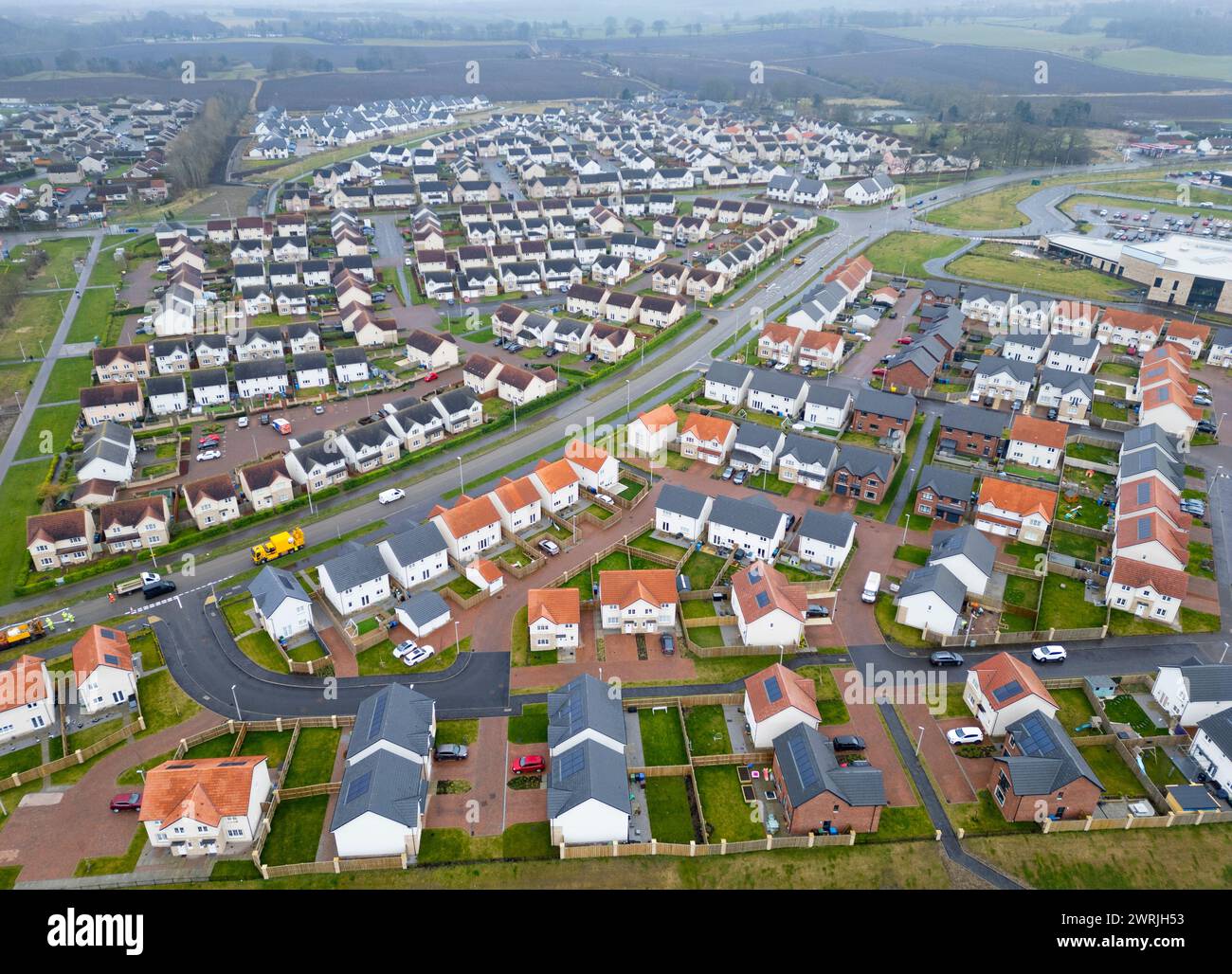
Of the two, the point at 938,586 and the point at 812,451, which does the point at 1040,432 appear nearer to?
the point at 812,451

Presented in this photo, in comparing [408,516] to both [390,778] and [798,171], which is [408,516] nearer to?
[390,778]

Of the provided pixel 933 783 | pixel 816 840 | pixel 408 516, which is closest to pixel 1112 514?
pixel 933 783

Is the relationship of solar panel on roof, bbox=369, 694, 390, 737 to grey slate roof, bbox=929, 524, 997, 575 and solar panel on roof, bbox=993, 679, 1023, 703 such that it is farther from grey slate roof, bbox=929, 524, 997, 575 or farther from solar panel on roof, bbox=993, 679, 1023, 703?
grey slate roof, bbox=929, 524, 997, 575

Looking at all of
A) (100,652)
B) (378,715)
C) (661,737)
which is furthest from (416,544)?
(661,737)

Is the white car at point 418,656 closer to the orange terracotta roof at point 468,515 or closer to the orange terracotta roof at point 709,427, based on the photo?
the orange terracotta roof at point 468,515
